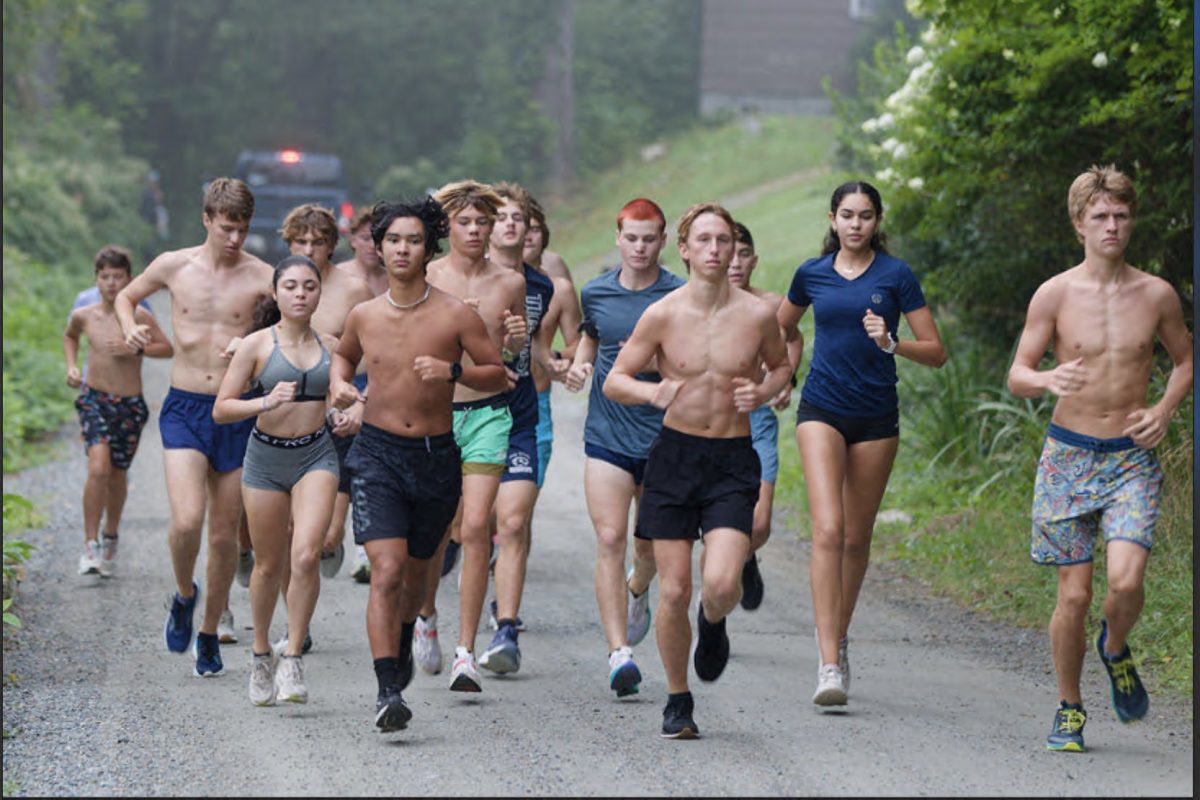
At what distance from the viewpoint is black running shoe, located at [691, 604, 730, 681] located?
7.88 m

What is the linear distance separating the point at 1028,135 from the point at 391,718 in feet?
22.5

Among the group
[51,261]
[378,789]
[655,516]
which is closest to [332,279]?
[655,516]

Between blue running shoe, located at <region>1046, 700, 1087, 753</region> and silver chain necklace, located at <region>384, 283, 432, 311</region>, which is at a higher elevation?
silver chain necklace, located at <region>384, 283, 432, 311</region>

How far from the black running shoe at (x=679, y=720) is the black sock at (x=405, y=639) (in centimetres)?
113

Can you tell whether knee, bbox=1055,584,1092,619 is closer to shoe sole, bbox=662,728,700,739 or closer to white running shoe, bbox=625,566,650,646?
shoe sole, bbox=662,728,700,739

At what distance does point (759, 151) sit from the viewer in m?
40.2

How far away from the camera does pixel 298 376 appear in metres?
8.23

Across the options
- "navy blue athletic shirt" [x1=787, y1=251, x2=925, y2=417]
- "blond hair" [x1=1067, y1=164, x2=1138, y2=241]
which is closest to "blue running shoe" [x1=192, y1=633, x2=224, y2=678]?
"navy blue athletic shirt" [x1=787, y1=251, x2=925, y2=417]

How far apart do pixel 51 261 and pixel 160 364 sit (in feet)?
21.0

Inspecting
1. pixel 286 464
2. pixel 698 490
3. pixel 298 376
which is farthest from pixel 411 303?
pixel 698 490

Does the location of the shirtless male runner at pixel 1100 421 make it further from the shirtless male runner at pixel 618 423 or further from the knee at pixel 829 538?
the shirtless male runner at pixel 618 423

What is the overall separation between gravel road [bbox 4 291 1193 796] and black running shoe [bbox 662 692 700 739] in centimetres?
6

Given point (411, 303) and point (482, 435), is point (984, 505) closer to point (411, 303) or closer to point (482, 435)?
point (482, 435)

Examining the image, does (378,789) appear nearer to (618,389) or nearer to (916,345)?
(618,389)
